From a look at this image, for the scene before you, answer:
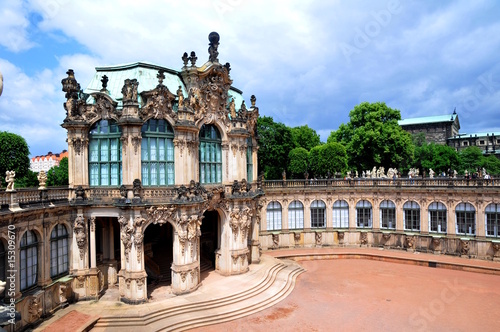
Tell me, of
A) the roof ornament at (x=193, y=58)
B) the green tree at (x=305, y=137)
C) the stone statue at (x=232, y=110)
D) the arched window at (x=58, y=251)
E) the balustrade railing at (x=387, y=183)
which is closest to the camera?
the arched window at (x=58, y=251)

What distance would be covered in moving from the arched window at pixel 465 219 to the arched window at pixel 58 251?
33.7 m

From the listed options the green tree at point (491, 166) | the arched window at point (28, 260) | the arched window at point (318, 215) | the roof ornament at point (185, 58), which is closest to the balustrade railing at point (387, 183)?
the arched window at point (318, 215)

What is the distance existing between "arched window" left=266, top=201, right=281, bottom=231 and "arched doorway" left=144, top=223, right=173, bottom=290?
10646 mm

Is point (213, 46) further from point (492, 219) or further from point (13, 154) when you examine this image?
point (13, 154)

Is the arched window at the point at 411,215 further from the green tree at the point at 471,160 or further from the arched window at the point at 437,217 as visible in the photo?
the green tree at the point at 471,160

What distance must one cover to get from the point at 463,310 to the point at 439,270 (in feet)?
29.3

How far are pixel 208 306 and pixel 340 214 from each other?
21011mm

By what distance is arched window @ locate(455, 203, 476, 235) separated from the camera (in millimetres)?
33188

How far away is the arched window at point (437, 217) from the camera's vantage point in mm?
34406

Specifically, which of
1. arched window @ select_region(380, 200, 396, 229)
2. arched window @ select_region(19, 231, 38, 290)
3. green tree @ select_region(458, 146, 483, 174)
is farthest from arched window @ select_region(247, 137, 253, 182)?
green tree @ select_region(458, 146, 483, 174)

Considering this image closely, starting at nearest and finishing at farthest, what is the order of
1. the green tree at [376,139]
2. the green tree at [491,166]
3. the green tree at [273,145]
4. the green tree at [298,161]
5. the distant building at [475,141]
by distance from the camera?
1. the green tree at [298,161]
2. the green tree at [376,139]
3. the green tree at [273,145]
4. the green tree at [491,166]
5. the distant building at [475,141]

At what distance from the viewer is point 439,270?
1204 inches

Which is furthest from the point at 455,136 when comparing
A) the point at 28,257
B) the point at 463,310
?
the point at 28,257

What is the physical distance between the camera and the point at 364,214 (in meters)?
37.8
